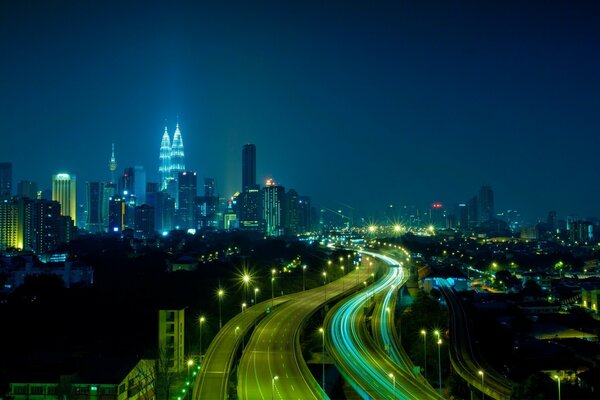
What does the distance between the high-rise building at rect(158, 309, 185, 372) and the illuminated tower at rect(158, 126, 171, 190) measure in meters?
86.0

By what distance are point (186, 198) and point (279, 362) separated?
3400 inches

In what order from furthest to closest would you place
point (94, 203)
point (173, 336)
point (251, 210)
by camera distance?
point (94, 203), point (251, 210), point (173, 336)

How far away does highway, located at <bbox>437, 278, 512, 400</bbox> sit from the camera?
10953mm

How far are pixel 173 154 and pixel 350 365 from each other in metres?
90.8

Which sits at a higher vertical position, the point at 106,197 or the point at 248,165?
the point at 248,165

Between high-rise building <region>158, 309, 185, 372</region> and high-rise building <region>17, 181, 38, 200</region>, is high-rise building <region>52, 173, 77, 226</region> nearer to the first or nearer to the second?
high-rise building <region>17, 181, 38, 200</region>

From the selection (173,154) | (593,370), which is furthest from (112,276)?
(173,154)

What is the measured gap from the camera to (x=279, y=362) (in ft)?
40.6

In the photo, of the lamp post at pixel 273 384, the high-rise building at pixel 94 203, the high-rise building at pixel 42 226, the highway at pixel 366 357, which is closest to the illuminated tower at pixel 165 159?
the high-rise building at pixel 94 203

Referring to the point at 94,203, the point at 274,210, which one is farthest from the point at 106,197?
the point at 274,210

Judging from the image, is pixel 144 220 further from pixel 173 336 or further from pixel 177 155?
pixel 173 336

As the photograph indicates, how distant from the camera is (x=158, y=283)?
26.7 meters

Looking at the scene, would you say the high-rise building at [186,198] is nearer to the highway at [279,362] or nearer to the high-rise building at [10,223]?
the high-rise building at [10,223]

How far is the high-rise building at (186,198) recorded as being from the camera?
95000 mm
